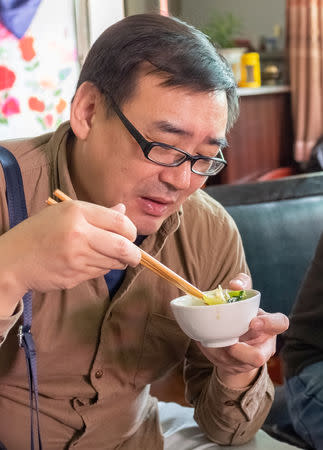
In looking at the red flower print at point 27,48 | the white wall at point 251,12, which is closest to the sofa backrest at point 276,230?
the red flower print at point 27,48

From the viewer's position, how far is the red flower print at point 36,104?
3.44 m

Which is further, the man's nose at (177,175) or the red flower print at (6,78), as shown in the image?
the red flower print at (6,78)

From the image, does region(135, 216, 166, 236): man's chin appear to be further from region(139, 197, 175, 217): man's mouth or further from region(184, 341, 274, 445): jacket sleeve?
region(184, 341, 274, 445): jacket sleeve

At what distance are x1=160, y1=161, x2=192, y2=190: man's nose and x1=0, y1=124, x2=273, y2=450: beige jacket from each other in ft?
0.60

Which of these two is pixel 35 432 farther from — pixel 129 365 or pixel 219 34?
pixel 219 34

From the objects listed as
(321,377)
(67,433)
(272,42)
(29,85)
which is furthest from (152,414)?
(272,42)

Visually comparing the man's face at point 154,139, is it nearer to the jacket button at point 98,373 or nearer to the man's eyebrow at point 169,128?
the man's eyebrow at point 169,128

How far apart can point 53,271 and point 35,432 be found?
1.71ft

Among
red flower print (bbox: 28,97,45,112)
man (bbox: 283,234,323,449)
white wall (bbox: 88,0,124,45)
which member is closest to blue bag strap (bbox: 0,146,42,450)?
man (bbox: 283,234,323,449)

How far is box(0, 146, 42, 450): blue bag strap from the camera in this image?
49.6 inches

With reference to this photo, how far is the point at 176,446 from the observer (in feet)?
5.08

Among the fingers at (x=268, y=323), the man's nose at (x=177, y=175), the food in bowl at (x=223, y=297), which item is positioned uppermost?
the man's nose at (x=177, y=175)

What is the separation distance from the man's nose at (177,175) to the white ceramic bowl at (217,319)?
250 millimetres

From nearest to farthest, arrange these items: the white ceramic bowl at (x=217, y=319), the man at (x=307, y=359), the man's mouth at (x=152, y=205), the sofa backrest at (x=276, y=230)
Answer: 1. the white ceramic bowl at (x=217, y=319)
2. the man's mouth at (x=152, y=205)
3. the man at (x=307, y=359)
4. the sofa backrest at (x=276, y=230)
